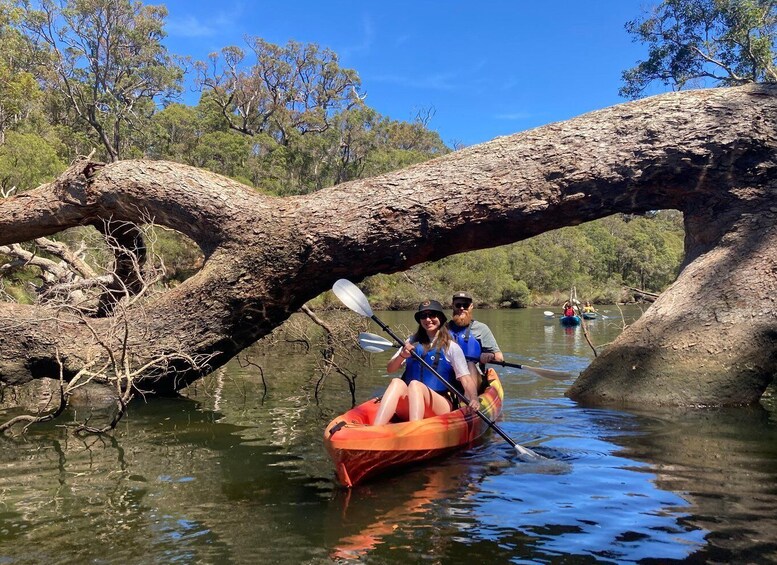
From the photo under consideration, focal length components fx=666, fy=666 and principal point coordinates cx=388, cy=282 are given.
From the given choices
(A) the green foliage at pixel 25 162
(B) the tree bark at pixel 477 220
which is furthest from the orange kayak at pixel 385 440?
(A) the green foliage at pixel 25 162

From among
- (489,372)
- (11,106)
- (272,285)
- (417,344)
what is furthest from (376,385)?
(11,106)

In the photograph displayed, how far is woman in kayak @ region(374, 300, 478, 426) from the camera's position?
5.66 meters

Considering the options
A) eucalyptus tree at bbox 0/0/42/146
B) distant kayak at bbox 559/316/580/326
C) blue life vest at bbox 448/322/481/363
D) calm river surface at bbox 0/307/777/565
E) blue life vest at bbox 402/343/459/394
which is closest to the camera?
calm river surface at bbox 0/307/777/565

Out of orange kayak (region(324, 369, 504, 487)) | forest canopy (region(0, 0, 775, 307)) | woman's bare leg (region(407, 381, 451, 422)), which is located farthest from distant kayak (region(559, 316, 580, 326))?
woman's bare leg (region(407, 381, 451, 422))

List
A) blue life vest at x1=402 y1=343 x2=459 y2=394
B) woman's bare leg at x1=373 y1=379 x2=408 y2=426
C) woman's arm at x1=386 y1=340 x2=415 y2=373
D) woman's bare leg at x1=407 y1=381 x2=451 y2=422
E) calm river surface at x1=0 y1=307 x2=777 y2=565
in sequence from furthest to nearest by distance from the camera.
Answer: blue life vest at x1=402 y1=343 x2=459 y2=394 < woman's arm at x1=386 y1=340 x2=415 y2=373 < woman's bare leg at x1=407 y1=381 x2=451 y2=422 < woman's bare leg at x1=373 y1=379 x2=408 y2=426 < calm river surface at x1=0 y1=307 x2=777 y2=565

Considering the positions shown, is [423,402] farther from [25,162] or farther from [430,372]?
[25,162]

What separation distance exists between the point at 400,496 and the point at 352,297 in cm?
237

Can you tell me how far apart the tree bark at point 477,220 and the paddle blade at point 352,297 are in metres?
0.77

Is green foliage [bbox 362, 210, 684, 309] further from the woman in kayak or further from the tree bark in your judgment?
the woman in kayak

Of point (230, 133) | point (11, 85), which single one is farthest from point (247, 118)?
point (11, 85)

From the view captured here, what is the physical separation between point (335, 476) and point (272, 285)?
291cm

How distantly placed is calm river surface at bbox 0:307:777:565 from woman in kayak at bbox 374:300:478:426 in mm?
507

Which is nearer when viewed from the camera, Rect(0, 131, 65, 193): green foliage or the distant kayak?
Rect(0, 131, 65, 193): green foliage

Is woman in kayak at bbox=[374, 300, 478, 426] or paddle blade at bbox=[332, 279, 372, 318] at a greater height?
paddle blade at bbox=[332, 279, 372, 318]
